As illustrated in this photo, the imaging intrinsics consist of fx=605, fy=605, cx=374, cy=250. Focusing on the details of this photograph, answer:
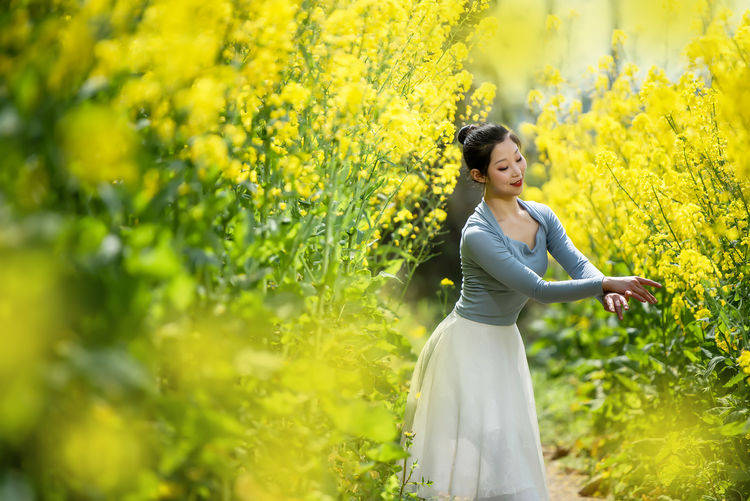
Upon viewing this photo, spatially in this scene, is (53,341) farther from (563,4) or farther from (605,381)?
(563,4)

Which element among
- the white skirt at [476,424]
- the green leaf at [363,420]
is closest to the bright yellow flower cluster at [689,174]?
the white skirt at [476,424]

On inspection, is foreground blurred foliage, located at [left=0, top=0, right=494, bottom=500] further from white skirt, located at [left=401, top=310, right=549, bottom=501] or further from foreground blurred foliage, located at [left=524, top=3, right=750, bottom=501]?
foreground blurred foliage, located at [left=524, top=3, right=750, bottom=501]

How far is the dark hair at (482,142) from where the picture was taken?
93.1 inches

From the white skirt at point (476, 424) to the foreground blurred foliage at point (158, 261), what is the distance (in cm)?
69

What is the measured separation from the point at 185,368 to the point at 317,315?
0.49 m

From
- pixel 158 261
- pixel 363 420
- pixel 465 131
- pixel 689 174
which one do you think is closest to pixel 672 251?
pixel 689 174

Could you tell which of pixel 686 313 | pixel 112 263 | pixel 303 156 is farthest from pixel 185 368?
pixel 686 313

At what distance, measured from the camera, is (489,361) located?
2277 millimetres

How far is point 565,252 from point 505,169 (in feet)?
1.38

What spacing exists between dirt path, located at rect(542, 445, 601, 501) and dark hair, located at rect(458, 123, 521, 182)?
2030mm

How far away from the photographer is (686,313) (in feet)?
8.97

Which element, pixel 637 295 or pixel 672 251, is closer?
pixel 637 295

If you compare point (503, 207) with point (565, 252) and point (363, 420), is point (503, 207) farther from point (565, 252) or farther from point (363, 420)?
point (363, 420)

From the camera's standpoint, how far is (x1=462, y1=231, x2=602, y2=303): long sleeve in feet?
6.62
